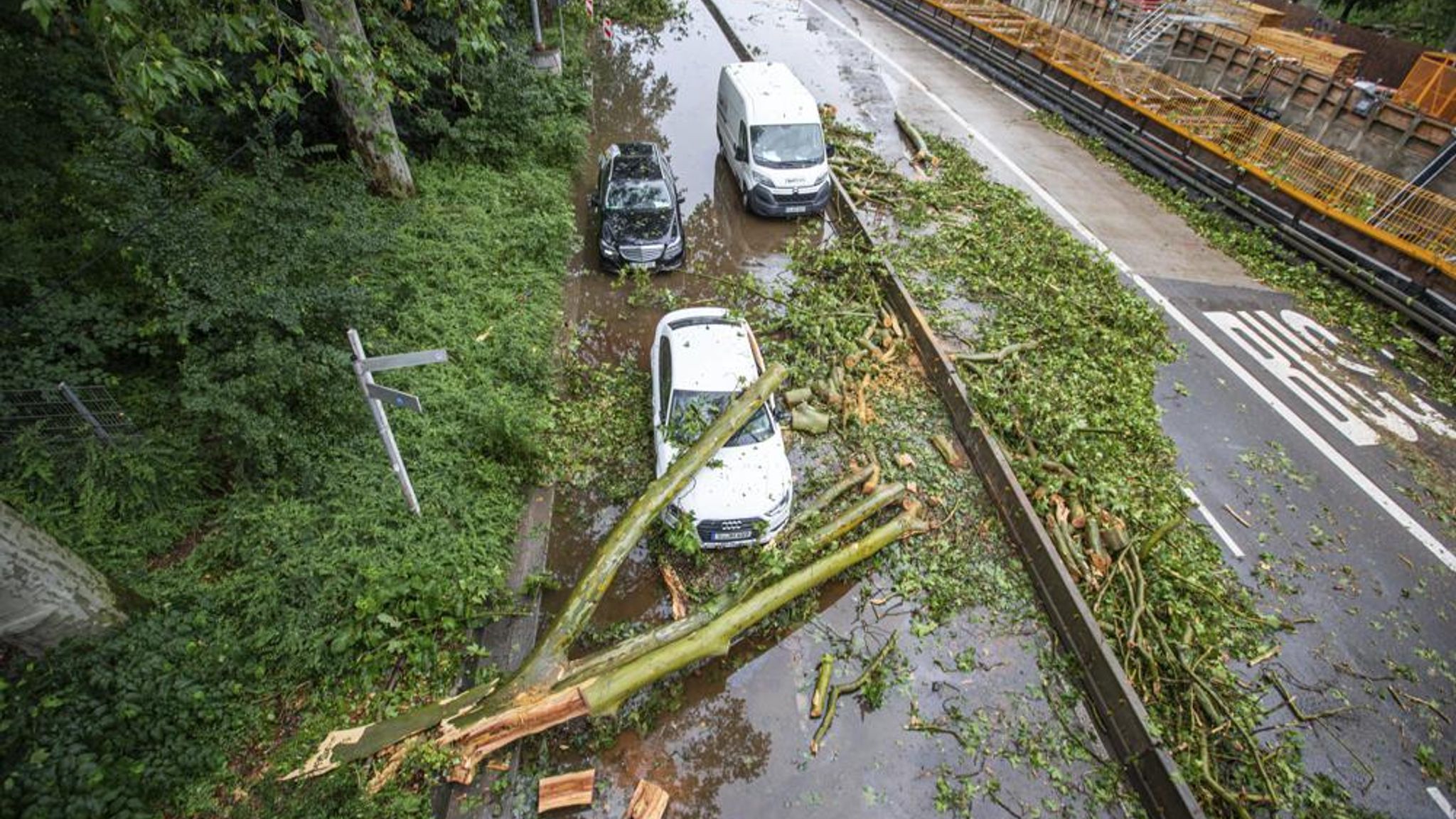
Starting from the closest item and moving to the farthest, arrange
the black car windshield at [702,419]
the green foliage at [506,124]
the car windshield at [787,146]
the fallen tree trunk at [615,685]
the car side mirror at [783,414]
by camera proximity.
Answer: the fallen tree trunk at [615,685] < the black car windshield at [702,419] < the car side mirror at [783,414] < the green foliage at [506,124] < the car windshield at [787,146]

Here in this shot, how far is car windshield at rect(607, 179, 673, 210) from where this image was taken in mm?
11594

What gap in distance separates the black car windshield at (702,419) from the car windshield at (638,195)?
521 cm

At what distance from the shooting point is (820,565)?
22.7ft

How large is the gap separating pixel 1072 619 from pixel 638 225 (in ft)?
30.4

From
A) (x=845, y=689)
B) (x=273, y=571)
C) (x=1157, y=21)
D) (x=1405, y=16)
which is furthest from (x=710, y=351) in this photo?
(x=1405, y=16)

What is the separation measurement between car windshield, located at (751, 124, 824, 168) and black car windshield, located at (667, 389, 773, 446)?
7541mm

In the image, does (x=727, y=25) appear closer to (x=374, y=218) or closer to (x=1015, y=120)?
(x=1015, y=120)

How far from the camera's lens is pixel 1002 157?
1655 cm

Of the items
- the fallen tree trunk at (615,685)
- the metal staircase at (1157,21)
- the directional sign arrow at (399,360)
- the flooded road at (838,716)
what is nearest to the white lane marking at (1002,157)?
the metal staircase at (1157,21)

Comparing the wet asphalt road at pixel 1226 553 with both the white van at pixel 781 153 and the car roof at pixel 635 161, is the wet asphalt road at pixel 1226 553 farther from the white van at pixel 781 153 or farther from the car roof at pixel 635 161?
the car roof at pixel 635 161

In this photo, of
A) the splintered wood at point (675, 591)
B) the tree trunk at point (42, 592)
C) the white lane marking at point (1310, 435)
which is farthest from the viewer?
the white lane marking at point (1310, 435)

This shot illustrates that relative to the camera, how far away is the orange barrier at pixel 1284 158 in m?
12.0

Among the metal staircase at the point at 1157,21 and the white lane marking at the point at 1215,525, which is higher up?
the metal staircase at the point at 1157,21

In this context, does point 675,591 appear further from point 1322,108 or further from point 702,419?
point 1322,108
